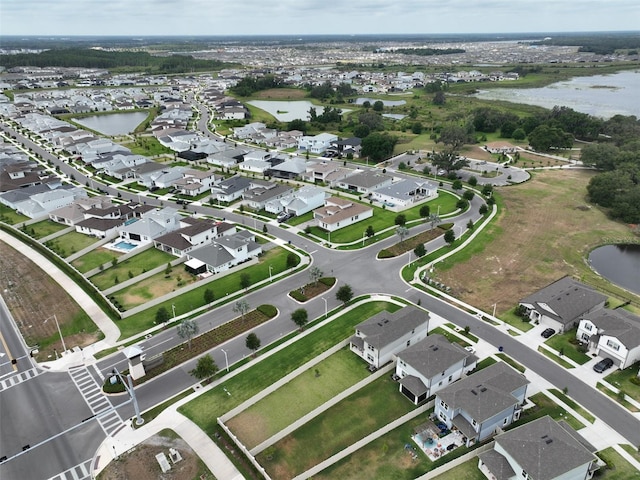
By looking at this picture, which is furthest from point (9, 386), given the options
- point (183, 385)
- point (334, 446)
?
point (334, 446)

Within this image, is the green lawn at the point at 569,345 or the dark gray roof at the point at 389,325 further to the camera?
the green lawn at the point at 569,345

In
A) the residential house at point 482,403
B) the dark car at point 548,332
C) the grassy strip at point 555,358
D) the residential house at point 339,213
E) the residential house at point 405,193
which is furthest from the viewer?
the residential house at point 405,193

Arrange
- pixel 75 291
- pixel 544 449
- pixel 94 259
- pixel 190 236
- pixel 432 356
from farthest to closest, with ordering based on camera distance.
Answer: pixel 190 236, pixel 94 259, pixel 75 291, pixel 432 356, pixel 544 449

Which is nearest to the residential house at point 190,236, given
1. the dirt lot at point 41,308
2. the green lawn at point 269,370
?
the dirt lot at point 41,308

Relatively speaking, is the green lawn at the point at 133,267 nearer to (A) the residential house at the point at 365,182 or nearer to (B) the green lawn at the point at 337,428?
(B) the green lawn at the point at 337,428

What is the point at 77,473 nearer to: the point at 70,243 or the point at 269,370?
the point at 269,370

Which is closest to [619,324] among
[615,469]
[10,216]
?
[615,469]

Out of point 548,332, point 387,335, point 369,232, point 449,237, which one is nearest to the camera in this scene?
point 387,335

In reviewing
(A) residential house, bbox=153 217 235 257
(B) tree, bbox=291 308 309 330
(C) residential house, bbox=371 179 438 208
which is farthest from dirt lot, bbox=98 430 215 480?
(C) residential house, bbox=371 179 438 208
